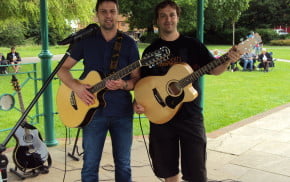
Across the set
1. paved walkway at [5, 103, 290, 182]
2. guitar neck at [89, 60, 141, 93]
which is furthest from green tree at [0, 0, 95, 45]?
guitar neck at [89, 60, 141, 93]

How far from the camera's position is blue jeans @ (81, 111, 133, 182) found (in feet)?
9.43

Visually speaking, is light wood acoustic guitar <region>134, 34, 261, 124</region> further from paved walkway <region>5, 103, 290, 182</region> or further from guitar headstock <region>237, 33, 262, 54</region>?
paved walkway <region>5, 103, 290, 182</region>

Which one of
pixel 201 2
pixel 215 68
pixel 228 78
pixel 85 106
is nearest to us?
pixel 215 68

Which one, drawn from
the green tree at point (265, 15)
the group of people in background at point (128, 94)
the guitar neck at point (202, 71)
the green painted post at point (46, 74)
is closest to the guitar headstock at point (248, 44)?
the guitar neck at point (202, 71)

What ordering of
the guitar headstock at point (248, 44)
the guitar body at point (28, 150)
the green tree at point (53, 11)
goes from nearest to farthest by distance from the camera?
the guitar headstock at point (248, 44) < the guitar body at point (28, 150) < the green tree at point (53, 11)

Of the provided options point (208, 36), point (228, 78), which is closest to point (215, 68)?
point (228, 78)

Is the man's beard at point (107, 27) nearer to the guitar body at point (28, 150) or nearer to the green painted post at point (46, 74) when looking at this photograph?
the guitar body at point (28, 150)

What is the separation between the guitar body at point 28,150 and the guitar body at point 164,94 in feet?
5.31

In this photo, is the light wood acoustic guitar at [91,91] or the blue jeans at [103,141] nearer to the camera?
the light wood acoustic guitar at [91,91]

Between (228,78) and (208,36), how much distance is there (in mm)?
33747

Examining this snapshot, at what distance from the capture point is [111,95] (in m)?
2.87

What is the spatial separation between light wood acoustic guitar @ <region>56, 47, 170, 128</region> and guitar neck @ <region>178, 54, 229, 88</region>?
243mm

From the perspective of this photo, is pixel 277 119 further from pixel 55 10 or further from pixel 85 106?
pixel 55 10

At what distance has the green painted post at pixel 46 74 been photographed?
471 centimetres
